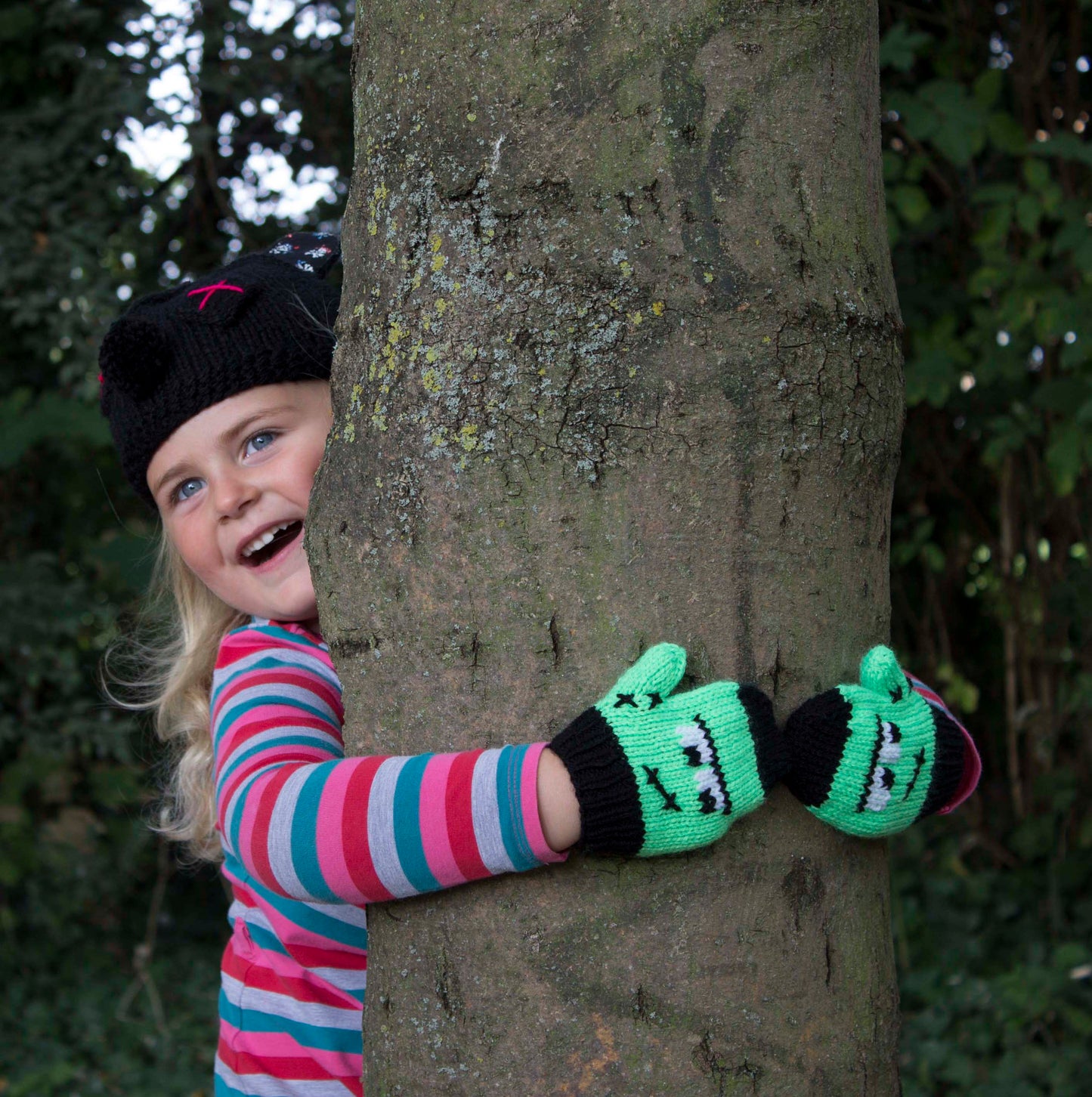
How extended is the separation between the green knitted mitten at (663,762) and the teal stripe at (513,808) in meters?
0.04

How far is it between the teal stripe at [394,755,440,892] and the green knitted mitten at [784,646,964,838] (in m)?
0.33

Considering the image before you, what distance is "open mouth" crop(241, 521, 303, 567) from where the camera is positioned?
150 centimetres

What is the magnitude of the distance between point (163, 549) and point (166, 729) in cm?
30

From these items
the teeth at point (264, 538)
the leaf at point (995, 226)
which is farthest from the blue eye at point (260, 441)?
the leaf at point (995, 226)

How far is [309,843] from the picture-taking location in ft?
3.43

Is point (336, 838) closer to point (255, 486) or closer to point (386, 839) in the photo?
point (386, 839)

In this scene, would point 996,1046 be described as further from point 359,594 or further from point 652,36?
point 652,36

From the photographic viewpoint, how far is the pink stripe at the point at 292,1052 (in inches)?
57.1

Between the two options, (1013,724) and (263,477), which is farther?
(1013,724)

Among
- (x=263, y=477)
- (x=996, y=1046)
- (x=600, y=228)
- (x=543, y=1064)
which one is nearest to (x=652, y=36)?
(x=600, y=228)

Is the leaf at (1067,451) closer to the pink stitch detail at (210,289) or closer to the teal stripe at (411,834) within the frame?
the pink stitch detail at (210,289)

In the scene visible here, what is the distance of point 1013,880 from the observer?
4.11 meters

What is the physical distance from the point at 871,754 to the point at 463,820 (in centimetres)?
37

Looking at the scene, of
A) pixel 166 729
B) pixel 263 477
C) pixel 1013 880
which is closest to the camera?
pixel 263 477
